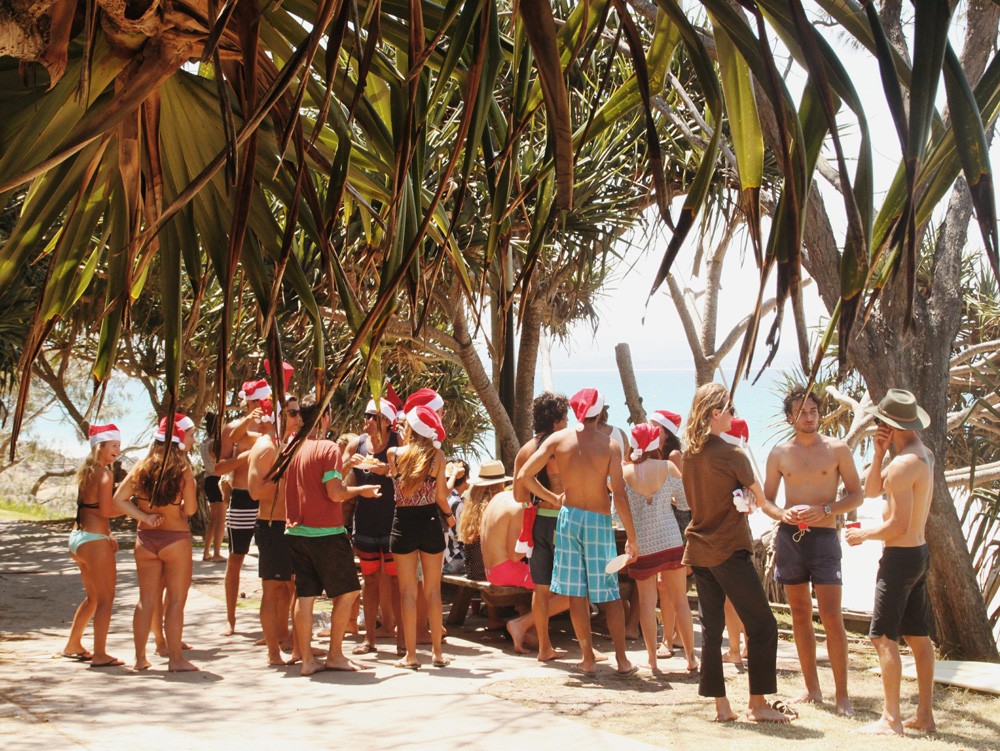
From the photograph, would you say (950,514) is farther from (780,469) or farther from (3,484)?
(3,484)

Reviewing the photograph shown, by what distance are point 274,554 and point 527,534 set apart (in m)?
1.74

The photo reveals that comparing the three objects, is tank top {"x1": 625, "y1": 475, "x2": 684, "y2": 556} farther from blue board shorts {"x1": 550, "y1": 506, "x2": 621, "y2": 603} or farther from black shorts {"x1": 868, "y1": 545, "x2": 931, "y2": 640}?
black shorts {"x1": 868, "y1": 545, "x2": 931, "y2": 640}

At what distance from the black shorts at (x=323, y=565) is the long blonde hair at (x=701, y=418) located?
225cm

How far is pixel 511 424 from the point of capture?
10.6 meters

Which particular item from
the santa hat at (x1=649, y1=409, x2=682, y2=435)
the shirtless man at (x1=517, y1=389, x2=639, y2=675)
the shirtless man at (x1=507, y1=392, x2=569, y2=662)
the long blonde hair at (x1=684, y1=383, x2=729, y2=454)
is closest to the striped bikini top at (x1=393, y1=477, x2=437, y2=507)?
the shirtless man at (x1=507, y1=392, x2=569, y2=662)

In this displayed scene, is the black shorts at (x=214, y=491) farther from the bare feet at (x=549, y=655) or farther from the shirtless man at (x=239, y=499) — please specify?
the bare feet at (x=549, y=655)

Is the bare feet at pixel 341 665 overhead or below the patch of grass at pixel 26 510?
below

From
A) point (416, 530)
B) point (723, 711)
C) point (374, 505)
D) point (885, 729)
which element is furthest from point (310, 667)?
point (885, 729)

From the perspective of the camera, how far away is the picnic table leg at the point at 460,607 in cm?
846

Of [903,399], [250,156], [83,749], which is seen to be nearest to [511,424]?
[903,399]

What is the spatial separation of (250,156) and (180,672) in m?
5.40

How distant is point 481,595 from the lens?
8.05 meters

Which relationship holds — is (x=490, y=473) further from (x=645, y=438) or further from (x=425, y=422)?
(x=645, y=438)

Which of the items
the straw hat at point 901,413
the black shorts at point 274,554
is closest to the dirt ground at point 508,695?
the black shorts at point 274,554
